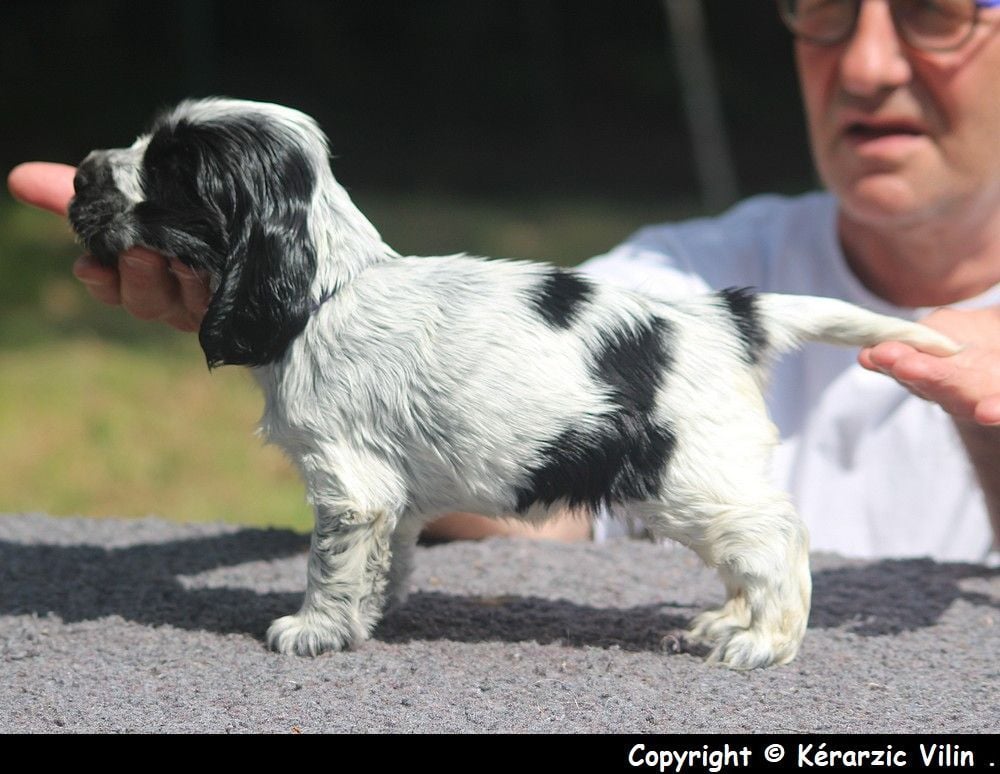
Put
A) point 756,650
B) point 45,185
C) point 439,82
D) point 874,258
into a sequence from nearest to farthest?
point 756,650 < point 45,185 < point 874,258 < point 439,82

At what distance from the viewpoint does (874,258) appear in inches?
170

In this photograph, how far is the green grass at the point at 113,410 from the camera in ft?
20.1

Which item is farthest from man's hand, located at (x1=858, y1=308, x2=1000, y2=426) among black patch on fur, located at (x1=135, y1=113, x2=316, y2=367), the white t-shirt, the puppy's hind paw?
the white t-shirt

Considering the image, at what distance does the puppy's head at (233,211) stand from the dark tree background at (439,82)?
28.7 ft

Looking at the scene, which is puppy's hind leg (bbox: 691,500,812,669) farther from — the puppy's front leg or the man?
the man

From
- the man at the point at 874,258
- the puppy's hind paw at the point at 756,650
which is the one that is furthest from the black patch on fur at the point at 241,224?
the puppy's hind paw at the point at 756,650

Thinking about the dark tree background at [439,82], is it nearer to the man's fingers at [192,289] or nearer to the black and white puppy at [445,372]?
the man's fingers at [192,289]

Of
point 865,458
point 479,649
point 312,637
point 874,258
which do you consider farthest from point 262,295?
point 874,258

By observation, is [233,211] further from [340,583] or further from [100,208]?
[340,583]

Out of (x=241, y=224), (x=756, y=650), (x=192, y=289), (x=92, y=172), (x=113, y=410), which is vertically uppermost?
(x=92, y=172)

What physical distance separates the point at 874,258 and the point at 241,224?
263 cm

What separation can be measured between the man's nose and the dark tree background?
8.18 meters
